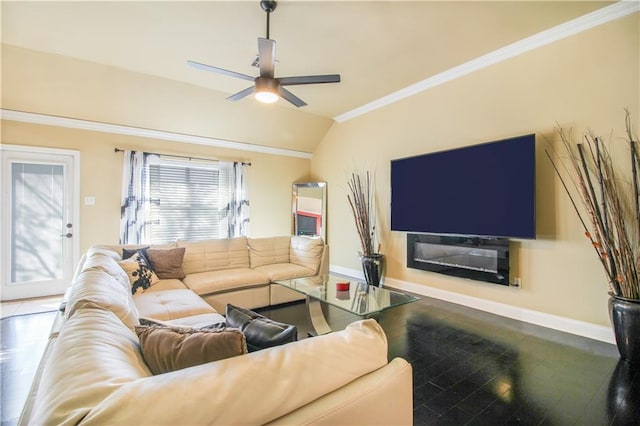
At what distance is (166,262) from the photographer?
3.46 m

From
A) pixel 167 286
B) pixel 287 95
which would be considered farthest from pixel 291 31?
pixel 167 286

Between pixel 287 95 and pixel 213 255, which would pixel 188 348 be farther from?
pixel 213 255

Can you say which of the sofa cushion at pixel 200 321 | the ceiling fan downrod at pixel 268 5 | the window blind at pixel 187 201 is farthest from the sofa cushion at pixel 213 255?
the ceiling fan downrod at pixel 268 5

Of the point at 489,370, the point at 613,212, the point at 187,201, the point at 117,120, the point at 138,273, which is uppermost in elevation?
the point at 117,120

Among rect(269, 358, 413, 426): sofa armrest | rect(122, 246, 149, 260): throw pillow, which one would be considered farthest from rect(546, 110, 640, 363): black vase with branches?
rect(122, 246, 149, 260): throw pillow

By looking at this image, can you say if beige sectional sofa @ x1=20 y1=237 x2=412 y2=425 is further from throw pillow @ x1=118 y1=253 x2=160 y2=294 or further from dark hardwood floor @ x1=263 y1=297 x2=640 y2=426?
throw pillow @ x1=118 y1=253 x2=160 y2=294

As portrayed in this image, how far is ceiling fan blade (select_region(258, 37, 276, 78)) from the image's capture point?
8.01 feet

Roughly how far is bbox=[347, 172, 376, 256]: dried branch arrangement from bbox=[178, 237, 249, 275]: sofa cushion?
6.43ft

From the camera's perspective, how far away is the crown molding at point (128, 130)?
4.22m

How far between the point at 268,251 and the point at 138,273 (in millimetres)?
1691

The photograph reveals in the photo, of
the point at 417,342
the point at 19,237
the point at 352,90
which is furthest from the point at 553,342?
the point at 19,237

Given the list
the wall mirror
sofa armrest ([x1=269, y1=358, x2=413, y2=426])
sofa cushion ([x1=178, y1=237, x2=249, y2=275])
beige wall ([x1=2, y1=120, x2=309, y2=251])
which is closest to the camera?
sofa armrest ([x1=269, y1=358, x2=413, y2=426])

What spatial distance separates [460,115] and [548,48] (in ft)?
3.59

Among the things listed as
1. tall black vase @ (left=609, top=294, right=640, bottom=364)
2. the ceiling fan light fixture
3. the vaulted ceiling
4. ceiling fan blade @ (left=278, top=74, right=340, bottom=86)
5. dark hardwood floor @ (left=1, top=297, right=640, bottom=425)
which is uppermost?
the vaulted ceiling
